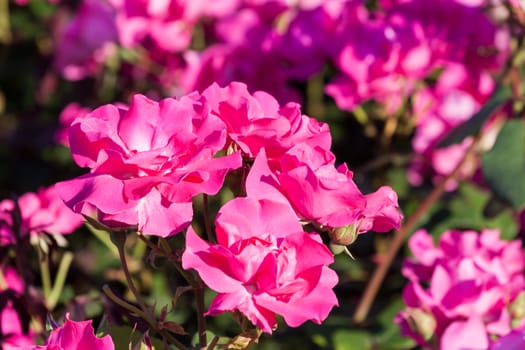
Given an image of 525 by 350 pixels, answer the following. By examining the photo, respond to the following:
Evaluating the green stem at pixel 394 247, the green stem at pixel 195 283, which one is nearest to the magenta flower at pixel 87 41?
the green stem at pixel 394 247

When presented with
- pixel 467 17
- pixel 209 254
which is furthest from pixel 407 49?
pixel 209 254

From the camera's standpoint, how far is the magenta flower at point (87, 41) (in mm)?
1665

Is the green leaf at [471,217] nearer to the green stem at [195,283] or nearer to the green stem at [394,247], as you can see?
the green stem at [394,247]

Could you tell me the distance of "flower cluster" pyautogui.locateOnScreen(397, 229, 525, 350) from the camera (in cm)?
90

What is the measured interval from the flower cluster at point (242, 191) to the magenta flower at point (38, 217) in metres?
0.21

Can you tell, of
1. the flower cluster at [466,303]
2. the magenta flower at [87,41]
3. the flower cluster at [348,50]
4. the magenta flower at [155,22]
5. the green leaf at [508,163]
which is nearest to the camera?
the flower cluster at [466,303]

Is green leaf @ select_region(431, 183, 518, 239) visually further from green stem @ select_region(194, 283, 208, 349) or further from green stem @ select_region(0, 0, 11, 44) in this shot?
green stem @ select_region(0, 0, 11, 44)

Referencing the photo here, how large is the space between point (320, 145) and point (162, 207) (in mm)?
135

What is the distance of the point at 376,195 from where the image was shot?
73 centimetres

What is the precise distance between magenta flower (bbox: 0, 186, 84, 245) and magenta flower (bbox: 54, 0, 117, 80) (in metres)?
0.62

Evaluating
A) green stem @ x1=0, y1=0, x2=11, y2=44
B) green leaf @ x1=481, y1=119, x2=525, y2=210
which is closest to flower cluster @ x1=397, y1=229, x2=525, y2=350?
green leaf @ x1=481, y1=119, x2=525, y2=210

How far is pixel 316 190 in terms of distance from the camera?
69 cm

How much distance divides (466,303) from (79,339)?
1.41 feet

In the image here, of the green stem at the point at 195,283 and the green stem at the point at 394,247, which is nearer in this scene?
the green stem at the point at 195,283
